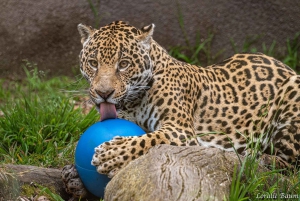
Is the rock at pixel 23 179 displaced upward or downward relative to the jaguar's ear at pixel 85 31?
downward

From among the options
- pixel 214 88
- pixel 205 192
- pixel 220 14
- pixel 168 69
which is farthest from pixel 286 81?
pixel 220 14

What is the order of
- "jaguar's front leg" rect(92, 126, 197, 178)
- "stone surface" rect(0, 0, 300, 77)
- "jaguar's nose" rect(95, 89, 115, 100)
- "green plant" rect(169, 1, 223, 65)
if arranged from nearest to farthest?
"jaguar's front leg" rect(92, 126, 197, 178), "jaguar's nose" rect(95, 89, 115, 100), "stone surface" rect(0, 0, 300, 77), "green plant" rect(169, 1, 223, 65)

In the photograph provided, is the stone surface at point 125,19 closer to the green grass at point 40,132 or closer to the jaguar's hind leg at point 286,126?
the green grass at point 40,132

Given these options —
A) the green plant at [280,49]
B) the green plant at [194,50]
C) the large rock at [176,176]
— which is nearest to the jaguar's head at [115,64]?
the large rock at [176,176]

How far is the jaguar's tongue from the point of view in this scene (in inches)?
290

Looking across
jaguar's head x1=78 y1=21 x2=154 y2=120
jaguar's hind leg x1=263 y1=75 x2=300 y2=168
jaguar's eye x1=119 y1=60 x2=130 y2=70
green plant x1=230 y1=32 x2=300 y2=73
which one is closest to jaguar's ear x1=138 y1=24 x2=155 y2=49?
jaguar's head x1=78 y1=21 x2=154 y2=120

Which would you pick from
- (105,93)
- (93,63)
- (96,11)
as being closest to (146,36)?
→ (93,63)

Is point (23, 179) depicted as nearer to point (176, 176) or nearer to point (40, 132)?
point (40, 132)

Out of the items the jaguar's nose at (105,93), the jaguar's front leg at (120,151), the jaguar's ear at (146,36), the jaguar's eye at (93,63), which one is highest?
the jaguar's ear at (146,36)

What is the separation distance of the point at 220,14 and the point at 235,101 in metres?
4.59

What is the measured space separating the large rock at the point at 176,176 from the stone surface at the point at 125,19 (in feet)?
22.9

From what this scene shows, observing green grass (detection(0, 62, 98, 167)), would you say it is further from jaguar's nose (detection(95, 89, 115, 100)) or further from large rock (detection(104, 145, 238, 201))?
large rock (detection(104, 145, 238, 201))

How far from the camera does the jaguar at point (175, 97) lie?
24.1 ft

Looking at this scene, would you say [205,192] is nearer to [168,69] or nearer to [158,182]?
[158,182]
